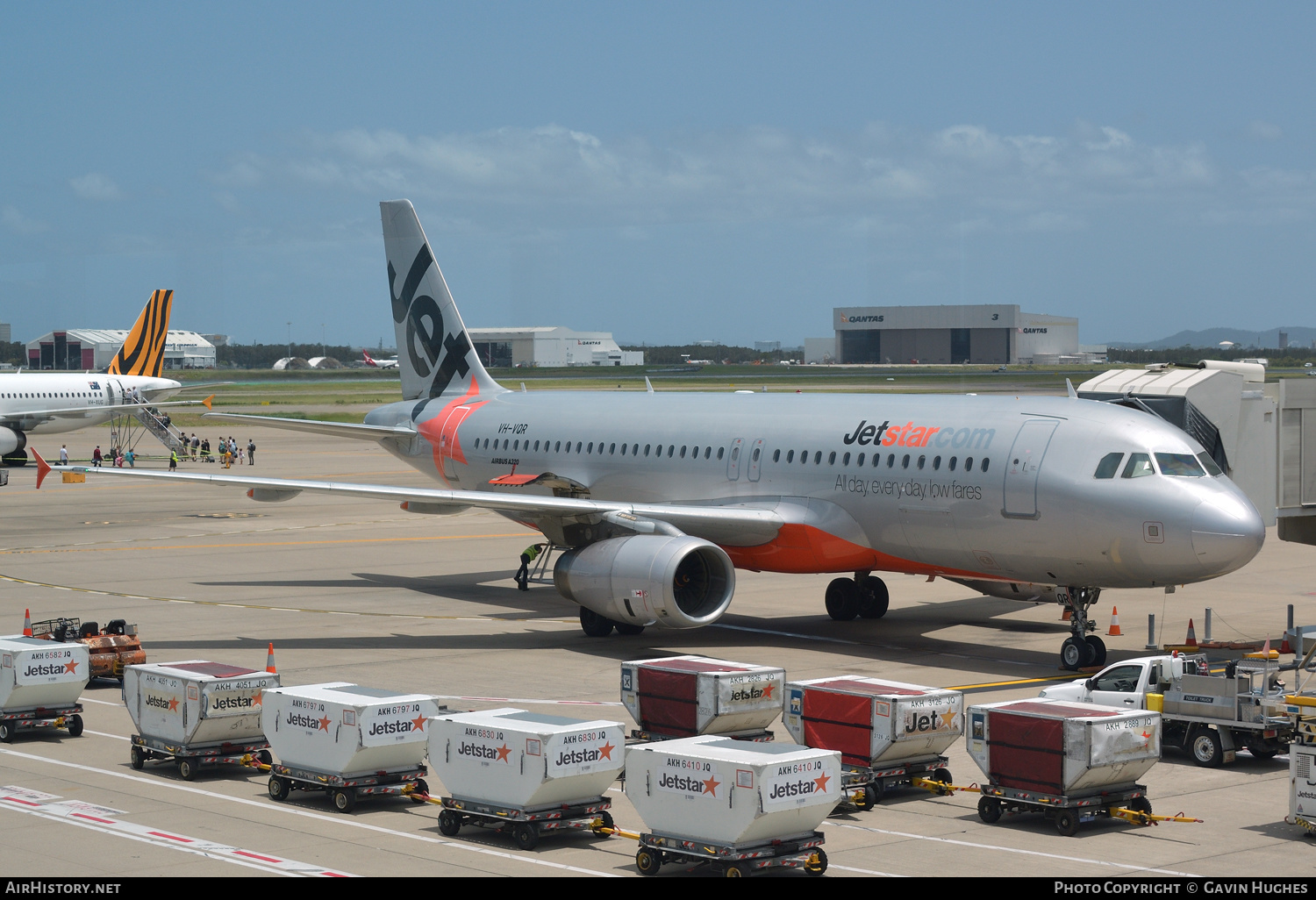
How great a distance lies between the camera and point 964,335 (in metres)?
156

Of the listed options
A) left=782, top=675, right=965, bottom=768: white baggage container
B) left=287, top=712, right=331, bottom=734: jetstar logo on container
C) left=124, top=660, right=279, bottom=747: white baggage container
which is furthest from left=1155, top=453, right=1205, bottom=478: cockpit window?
left=124, top=660, right=279, bottom=747: white baggage container

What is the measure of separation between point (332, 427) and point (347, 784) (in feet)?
68.4

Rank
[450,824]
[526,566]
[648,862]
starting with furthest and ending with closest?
[526,566]
[450,824]
[648,862]

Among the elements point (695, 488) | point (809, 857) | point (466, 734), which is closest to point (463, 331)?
point (695, 488)

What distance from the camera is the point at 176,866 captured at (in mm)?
14039

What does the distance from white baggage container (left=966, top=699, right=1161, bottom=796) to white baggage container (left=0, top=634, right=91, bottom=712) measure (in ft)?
40.8

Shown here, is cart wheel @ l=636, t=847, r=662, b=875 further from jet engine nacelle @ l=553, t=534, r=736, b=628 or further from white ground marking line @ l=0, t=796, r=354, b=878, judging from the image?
jet engine nacelle @ l=553, t=534, r=736, b=628

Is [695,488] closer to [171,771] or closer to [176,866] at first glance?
[171,771]

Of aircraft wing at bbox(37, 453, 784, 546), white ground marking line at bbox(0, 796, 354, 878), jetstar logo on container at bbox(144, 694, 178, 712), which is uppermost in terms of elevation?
aircraft wing at bbox(37, 453, 784, 546)

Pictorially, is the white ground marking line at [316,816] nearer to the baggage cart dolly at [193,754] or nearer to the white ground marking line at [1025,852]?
the baggage cart dolly at [193,754]

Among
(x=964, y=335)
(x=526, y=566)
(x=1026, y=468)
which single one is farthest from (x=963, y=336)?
(x=1026, y=468)

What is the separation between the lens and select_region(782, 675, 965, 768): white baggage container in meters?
17.0

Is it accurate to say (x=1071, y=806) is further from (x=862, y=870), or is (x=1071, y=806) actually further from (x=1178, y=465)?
(x=1178, y=465)

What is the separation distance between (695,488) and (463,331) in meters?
11.2
